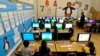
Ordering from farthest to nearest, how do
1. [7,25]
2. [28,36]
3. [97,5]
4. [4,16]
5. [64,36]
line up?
[97,5] < [28,36] < [64,36] < [7,25] < [4,16]

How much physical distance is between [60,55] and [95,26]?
8825mm

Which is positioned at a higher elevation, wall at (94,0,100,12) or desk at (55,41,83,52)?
wall at (94,0,100,12)

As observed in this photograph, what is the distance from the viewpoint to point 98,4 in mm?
16969

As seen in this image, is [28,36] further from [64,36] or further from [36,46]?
[64,36]

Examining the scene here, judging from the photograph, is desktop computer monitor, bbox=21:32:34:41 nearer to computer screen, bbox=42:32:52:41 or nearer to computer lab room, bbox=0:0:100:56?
computer lab room, bbox=0:0:100:56

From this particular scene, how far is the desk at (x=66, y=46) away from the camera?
20.3 feet

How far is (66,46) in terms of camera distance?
6.57m

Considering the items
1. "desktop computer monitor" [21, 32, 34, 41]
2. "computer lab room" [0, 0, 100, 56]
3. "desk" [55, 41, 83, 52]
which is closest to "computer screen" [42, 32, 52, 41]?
"computer lab room" [0, 0, 100, 56]

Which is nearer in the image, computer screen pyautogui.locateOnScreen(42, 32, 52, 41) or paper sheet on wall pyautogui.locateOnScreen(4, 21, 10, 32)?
paper sheet on wall pyautogui.locateOnScreen(4, 21, 10, 32)

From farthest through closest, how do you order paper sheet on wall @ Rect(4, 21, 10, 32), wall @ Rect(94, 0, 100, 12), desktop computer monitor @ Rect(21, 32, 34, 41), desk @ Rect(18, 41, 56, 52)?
wall @ Rect(94, 0, 100, 12) → desktop computer monitor @ Rect(21, 32, 34, 41) → desk @ Rect(18, 41, 56, 52) → paper sheet on wall @ Rect(4, 21, 10, 32)

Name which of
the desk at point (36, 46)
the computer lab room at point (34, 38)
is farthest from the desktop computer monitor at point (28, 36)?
the desk at point (36, 46)

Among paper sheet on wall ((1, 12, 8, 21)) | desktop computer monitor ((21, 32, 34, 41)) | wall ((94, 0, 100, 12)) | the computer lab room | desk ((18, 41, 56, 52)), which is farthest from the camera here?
wall ((94, 0, 100, 12))

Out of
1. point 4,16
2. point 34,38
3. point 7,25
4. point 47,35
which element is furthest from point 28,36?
point 4,16

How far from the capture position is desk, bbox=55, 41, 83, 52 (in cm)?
618
